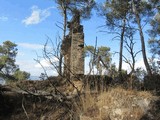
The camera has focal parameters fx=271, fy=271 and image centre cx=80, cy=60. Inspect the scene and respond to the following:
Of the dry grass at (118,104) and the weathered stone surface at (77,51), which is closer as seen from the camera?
the dry grass at (118,104)

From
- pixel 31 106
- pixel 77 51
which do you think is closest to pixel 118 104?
pixel 31 106

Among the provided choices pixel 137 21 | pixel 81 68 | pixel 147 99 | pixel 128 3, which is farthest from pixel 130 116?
pixel 128 3

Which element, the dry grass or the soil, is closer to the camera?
the dry grass

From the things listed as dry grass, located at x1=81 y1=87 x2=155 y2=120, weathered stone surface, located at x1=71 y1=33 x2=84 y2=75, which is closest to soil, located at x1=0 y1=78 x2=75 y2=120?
dry grass, located at x1=81 y1=87 x2=155 y2=120

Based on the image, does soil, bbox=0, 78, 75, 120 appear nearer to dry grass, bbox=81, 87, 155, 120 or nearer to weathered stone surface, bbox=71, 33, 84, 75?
dry grass, bbox=81, 87, 155, 120

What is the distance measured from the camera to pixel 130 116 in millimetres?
5457

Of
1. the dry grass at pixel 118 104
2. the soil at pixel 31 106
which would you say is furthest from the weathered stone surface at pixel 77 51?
the dry grass at pixel 118 104

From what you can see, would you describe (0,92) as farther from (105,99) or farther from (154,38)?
(154,38)

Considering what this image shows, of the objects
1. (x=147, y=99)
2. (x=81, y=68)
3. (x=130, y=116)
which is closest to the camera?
(x=130, y=116)

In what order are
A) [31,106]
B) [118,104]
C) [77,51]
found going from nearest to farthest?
1. [118,104]
2. [31,106]
3. [77,51]

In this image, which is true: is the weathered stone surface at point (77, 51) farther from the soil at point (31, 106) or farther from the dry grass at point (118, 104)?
the dry grass at point (118, 104)

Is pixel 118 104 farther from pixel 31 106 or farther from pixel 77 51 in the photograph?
pixel 77 51

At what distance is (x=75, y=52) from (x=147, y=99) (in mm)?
7049

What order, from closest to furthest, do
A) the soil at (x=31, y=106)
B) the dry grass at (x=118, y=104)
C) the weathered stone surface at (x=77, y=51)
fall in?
1. the dry grass at (x=118, y=104)
2. the soil at (x=31, y=106)
3. the weathered stone surface at (x=77, y=51)
